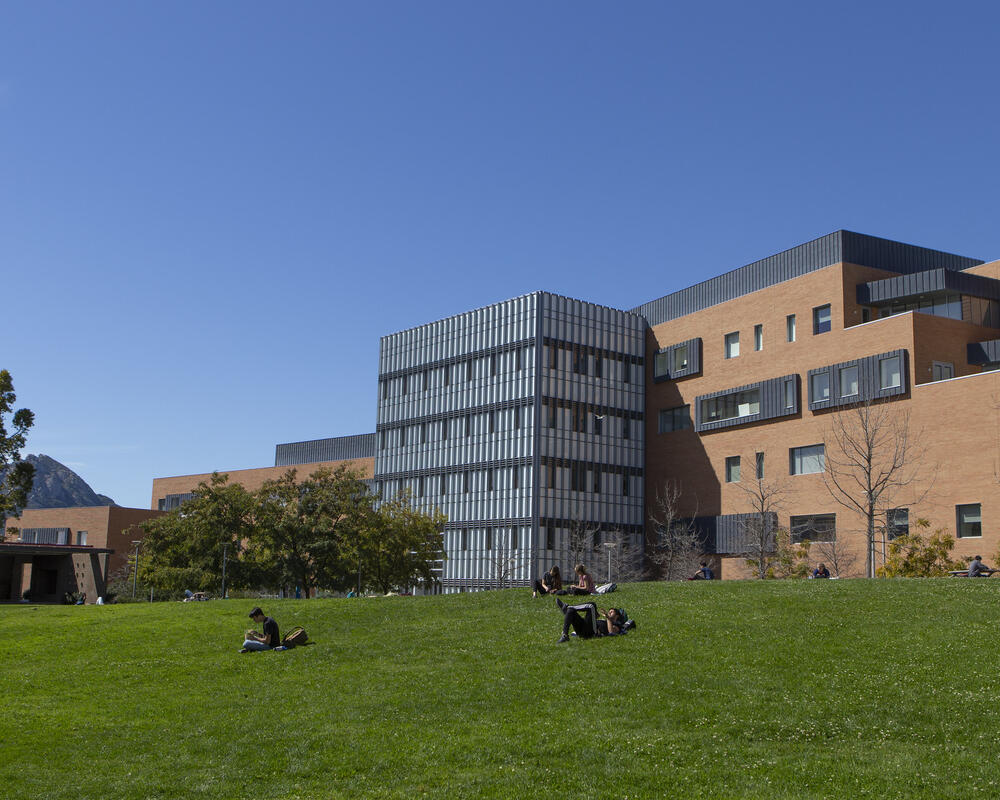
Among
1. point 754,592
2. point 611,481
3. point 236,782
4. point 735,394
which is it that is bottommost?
point 236,782

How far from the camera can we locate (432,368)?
84812 millimetres

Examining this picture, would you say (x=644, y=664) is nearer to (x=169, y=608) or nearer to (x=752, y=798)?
(x=752, y=798)

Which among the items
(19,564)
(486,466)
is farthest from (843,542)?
(19,564)

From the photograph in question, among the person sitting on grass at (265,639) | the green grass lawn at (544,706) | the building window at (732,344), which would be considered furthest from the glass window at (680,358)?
the person sitting on grass at (265,639)

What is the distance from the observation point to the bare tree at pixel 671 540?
68.3m

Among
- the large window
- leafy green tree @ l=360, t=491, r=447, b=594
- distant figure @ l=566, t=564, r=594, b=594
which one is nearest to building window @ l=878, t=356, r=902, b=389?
the large window

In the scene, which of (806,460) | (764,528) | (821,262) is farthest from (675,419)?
(821,262)

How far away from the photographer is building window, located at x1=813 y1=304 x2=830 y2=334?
62500 mm

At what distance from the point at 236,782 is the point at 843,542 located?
49005 millimetres

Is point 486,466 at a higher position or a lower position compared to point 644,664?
higher

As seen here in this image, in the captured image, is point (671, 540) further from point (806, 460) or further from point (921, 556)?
point (921, 556)

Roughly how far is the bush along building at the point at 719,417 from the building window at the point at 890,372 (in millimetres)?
129

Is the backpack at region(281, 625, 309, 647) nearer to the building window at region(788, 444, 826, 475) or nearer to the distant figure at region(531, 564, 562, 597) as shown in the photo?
the distant figure at region(531, 564, 562, 597)

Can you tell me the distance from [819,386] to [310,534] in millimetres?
30794
